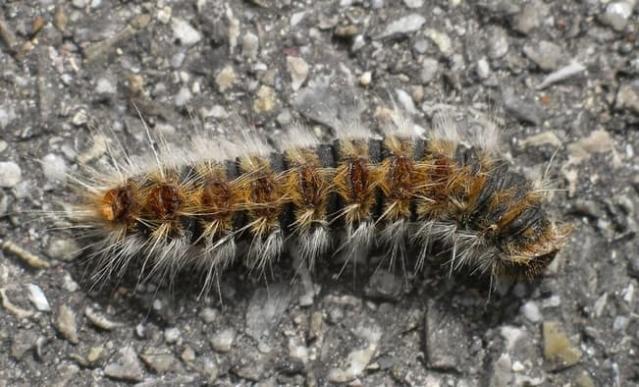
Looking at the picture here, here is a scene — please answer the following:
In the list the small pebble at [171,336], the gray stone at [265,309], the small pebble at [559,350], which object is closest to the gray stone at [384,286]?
the gray stone at [265,309]

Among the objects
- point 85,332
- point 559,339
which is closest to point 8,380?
point 85,332

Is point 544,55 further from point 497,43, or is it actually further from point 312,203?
point 312,203

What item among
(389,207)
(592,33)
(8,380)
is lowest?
(8,380)

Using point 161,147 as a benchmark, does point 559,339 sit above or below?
below

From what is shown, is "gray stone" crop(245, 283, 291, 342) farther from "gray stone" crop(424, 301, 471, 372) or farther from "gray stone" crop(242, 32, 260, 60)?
"gray stone" crop(242, 32, 260, 60)

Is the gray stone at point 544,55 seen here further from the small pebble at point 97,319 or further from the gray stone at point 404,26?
the small pebble at point 97,319

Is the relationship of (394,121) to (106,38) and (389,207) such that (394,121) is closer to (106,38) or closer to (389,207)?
(389,207)
